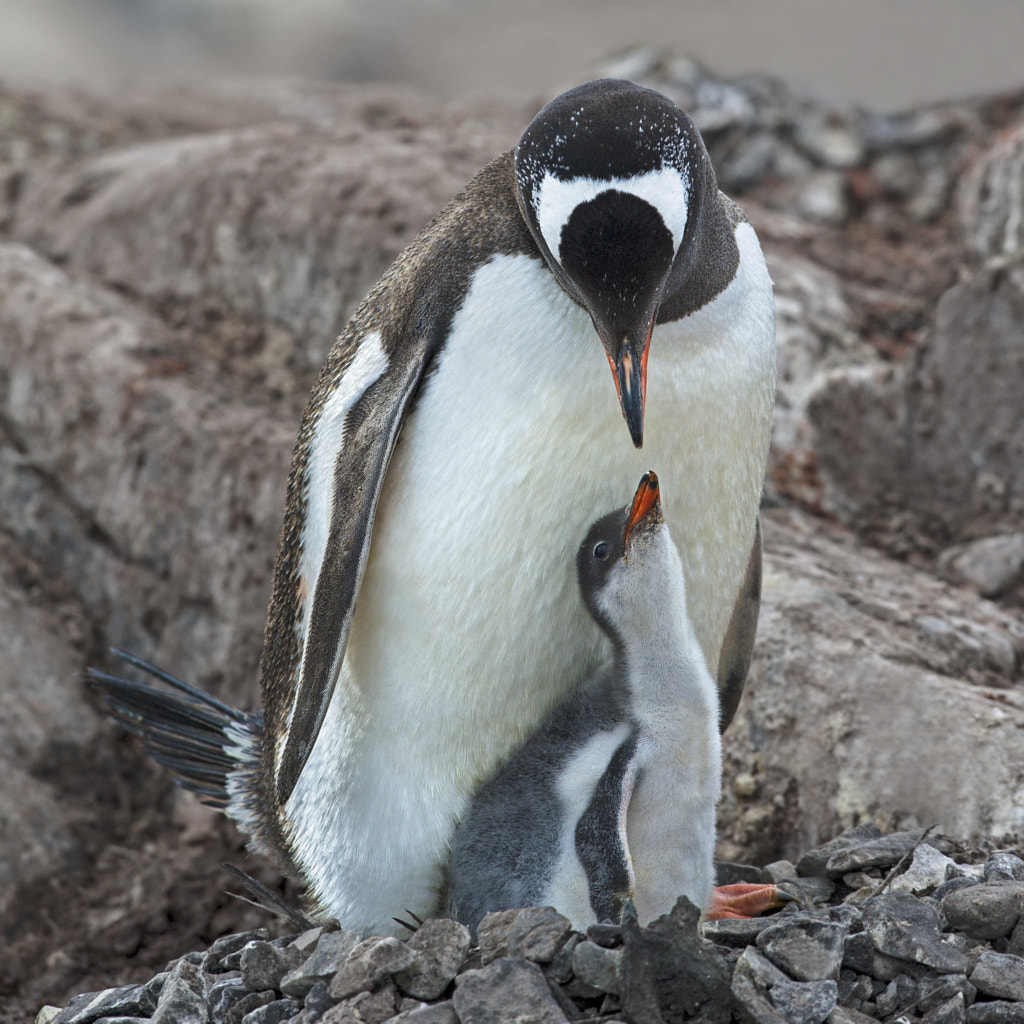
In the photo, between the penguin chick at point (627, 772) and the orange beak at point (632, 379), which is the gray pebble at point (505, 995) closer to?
the penguin chick at point (627, 772)

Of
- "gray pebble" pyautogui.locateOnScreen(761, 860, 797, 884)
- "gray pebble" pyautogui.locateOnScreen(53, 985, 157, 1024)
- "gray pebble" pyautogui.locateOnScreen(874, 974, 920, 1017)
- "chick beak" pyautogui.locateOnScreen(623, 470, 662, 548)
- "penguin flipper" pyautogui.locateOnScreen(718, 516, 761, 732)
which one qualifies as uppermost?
"chick beak" pyautogui.locateOnScreen(623, 470, 662, 548)

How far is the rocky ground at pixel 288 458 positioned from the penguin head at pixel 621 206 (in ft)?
3.92

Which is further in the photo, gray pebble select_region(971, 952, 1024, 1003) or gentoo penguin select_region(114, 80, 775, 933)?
gentoo penguin select_region(114, 80, 775, 933)

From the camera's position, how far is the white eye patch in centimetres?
164

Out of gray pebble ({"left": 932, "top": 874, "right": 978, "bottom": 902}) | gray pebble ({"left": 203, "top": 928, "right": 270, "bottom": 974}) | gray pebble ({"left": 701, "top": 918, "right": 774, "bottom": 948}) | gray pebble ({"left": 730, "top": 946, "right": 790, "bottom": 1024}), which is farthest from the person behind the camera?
gray pebble ({"left": 203, "top": 928, "right": 270, "bottom": 974})

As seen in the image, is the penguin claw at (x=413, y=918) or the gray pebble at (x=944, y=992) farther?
the penguin claw at (x=413, y=918)

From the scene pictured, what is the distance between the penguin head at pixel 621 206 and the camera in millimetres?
1640

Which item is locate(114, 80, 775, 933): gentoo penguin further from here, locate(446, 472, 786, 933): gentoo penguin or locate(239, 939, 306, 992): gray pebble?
locate(239, 939, 306, 992): gray pebble

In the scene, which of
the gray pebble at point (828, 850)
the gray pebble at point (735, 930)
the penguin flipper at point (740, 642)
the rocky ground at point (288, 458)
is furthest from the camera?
the rocky ground at point (288, 458)

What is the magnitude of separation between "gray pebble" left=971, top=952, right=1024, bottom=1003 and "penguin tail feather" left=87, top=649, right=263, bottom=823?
143 cm

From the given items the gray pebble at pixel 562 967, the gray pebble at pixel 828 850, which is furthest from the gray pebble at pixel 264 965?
the gray pebble at pixel 828 850

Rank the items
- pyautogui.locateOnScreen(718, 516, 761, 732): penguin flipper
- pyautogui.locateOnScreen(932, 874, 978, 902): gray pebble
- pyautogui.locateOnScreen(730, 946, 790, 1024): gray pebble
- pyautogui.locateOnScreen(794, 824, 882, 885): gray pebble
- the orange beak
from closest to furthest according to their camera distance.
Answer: pyautogui.locateOnScreen(730, 946, 790, 1024): gray pebble → the orange beak → pyautogui.locateOnScreen(932, 874, 978, 902): gray pebble → pyautogui.locateOnScreen(794, 824, 882, 885): gray pebble → pyautogui.locateOnScreen(718, 516, 761, 732): penguin flipper

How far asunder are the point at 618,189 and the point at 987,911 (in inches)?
44.0

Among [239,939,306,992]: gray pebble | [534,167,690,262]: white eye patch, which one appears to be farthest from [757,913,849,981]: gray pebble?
[534,167,690,262]: white eye patch
